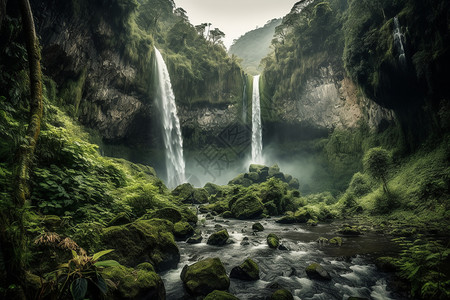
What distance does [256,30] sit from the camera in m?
96.3

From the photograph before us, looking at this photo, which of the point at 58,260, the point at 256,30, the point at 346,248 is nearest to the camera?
the point at 58,260

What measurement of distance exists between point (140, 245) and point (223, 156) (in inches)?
1147

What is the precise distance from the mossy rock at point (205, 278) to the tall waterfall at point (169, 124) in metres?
22.9

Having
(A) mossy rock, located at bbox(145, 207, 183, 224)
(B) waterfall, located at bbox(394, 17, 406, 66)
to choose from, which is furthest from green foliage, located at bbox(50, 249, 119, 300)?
(B) waterfall, located at bbox(394, 17, 406, 66)

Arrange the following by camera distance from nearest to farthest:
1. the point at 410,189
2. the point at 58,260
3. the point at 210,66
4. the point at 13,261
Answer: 1. the point at 13,261
2. the point at 58,260
3. the point at 410,189
4. the point at 210,66

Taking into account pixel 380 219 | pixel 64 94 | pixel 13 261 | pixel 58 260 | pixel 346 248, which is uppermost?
pixel 64 94

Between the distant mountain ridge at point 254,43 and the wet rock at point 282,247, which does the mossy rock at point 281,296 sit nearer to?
the wet rock at point 282,247

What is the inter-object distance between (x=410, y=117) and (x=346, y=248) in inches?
535

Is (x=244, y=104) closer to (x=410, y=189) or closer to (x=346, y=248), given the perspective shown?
(x=410, y=189)

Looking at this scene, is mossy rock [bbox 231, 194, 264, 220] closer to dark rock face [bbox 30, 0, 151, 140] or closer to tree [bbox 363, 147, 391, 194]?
tree [bbox 363, 147, 391, 194]

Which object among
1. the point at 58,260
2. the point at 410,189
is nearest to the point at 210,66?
the point at 410,189

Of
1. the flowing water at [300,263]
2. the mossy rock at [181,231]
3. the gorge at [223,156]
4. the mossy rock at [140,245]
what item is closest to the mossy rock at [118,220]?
the gorge at [223,156]

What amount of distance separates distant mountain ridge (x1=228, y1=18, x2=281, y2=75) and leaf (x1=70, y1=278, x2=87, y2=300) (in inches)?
3425

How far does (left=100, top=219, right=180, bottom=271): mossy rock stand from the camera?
168 inches
